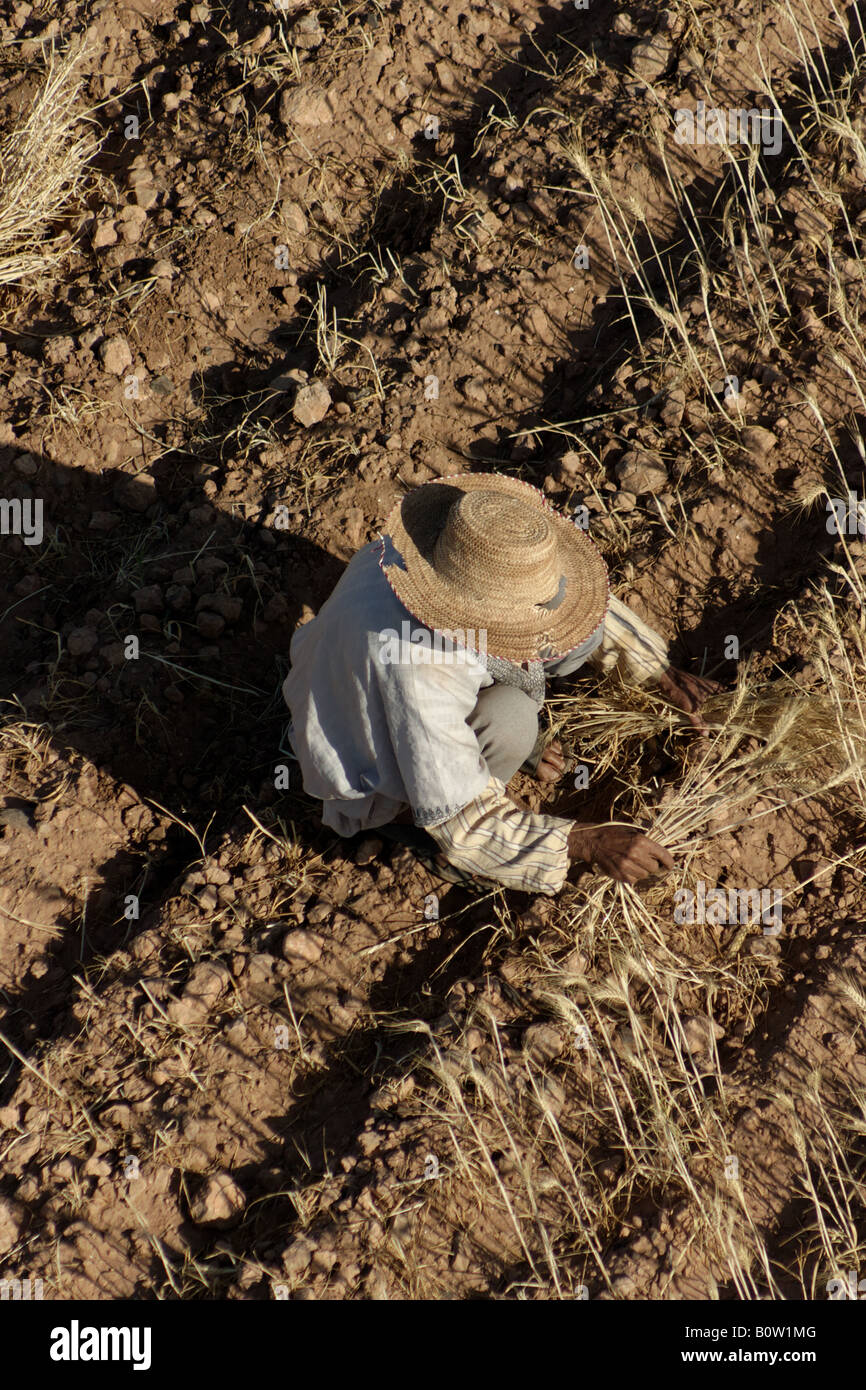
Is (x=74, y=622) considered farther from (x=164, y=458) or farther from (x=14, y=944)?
(x=14, y=944)

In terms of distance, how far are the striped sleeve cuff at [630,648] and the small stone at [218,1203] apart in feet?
5.43

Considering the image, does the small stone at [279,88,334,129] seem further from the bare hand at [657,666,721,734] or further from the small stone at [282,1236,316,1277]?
the small stone at [282,1236,316,1277]

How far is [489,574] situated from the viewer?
243cm

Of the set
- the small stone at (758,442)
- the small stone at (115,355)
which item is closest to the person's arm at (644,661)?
the small stone at (758,442)

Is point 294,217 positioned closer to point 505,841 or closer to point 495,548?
point 495,548

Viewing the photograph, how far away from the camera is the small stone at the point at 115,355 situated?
4.03 m

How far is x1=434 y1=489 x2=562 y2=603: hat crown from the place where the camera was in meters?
2.40

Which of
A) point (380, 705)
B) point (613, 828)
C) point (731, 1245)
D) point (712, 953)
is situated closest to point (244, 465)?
point (380, 705)

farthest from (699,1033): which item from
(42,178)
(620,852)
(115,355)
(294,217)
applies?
(42,178)

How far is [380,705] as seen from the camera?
2564mm

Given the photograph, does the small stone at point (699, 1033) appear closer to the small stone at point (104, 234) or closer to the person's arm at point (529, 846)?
the person's arm at point (529, 846)

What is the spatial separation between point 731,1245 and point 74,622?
2655mm

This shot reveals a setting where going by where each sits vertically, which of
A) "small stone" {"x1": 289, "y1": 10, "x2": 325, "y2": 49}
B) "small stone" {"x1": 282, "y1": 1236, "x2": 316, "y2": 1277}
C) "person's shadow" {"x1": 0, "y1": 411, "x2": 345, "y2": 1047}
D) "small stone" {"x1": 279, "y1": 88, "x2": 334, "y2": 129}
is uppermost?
"small stone" {"x1": 289, "y1": 10, "x2": 325, "y2": 49}

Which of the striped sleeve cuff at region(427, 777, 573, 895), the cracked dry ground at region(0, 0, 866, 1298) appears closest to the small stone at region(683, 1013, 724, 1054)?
the cracked dry ground at region(0, 0, 866, 1298)
